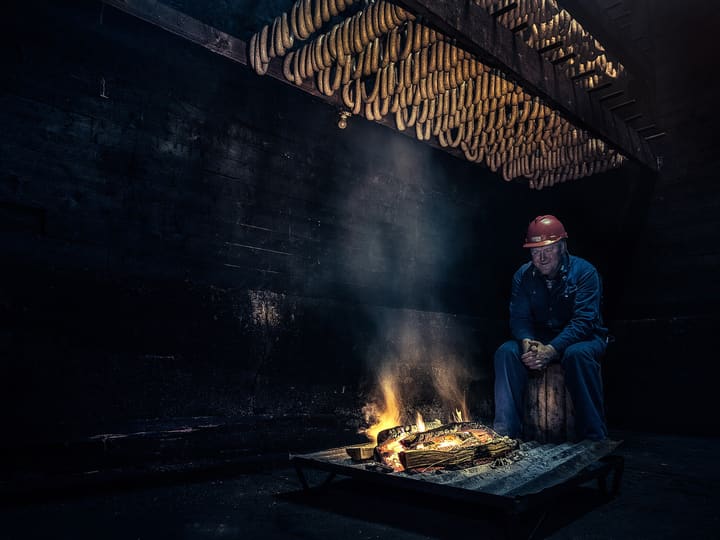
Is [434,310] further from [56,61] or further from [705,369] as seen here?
[56,61]

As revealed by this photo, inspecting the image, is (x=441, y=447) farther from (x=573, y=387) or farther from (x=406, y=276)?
(x=406, y=276)

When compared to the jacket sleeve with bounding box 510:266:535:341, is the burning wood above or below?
below

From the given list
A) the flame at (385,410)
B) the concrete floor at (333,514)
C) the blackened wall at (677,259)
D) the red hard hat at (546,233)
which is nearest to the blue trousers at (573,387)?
the concrete floor at (333,514)

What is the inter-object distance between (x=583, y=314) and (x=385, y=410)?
263 cm

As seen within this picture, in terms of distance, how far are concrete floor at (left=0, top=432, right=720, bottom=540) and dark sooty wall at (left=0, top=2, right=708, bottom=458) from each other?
696mm

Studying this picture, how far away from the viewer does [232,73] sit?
5.02m

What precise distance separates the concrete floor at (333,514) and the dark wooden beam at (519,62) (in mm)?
3683

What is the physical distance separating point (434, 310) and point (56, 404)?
470 centimetres

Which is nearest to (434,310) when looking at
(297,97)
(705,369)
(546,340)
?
(546,340)

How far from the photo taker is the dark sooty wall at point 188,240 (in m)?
3.73

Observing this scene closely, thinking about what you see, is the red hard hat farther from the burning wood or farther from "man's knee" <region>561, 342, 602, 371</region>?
the burning wood

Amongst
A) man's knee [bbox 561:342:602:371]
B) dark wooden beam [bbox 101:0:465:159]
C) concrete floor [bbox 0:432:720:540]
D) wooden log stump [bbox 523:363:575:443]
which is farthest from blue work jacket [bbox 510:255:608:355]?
dark wooden beam [bbox 101:0:465:159]

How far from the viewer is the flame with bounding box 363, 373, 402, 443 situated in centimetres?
582

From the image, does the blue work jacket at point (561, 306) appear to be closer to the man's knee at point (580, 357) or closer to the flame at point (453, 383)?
the man's knee at point (580, 357)
